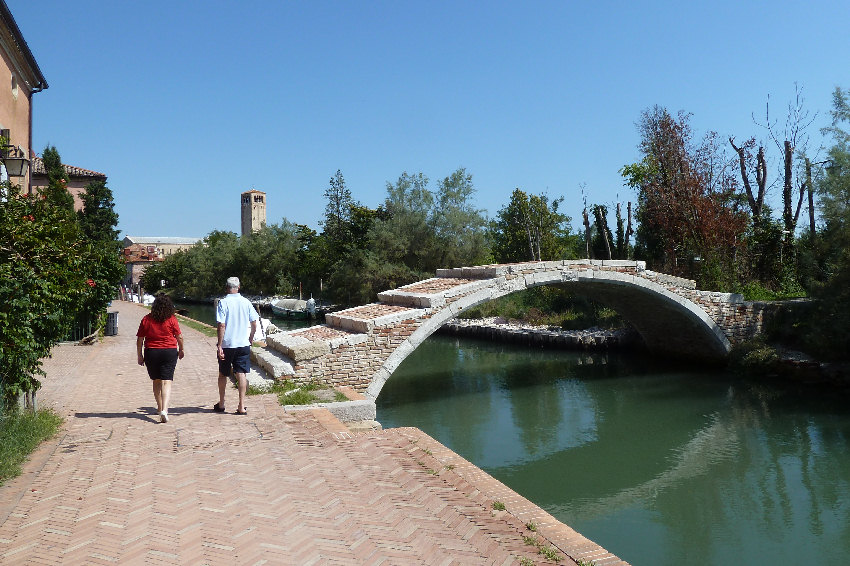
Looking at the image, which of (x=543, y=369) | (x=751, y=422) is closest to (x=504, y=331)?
(x=543, y=369)

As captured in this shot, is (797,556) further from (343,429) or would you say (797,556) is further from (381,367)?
(381,367)

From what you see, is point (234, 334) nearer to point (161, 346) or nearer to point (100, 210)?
point (161, 346)

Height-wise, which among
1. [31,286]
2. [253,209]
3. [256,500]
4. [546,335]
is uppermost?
[253,209]

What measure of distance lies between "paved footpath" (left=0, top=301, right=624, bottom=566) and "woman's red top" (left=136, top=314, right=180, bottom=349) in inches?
29.5

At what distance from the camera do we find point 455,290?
1103 centimetres

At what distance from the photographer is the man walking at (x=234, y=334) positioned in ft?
20.2

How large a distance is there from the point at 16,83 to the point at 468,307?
11.8 m

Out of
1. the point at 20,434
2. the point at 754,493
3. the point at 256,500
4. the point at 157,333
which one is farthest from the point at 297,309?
the point at 256,500

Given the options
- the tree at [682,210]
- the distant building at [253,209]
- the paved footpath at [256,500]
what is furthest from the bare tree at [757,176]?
the distant building at [253,209]

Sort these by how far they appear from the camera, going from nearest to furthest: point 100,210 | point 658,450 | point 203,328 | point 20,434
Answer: point 20,434 → point 658,450 → point 203,328 → point 100,210

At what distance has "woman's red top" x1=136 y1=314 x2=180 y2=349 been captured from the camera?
6.01 meters

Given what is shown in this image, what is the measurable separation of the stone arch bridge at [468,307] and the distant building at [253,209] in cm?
8201

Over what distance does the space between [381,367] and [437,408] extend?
141 inches

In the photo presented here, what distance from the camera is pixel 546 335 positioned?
823 inches
